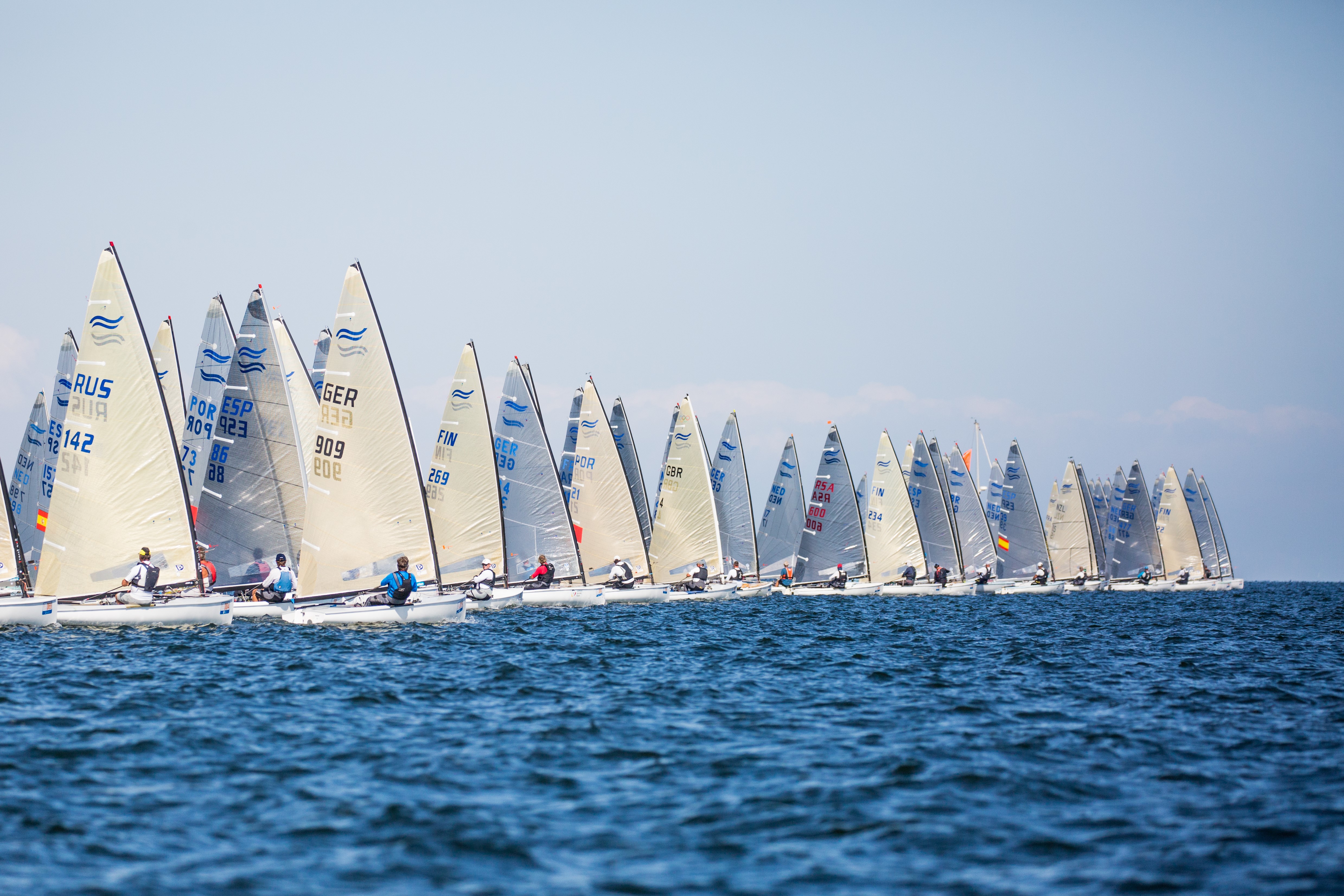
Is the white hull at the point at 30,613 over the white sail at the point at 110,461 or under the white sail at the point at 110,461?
under

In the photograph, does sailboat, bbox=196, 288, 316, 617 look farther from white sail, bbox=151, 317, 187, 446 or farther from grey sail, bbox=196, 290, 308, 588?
white sail, bbox=151, 317, 187, 446

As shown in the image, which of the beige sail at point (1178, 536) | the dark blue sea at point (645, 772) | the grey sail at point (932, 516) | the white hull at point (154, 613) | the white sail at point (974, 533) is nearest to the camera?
the dark blue sea at point (645, 772)

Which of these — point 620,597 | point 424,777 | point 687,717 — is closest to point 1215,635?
point 620,597

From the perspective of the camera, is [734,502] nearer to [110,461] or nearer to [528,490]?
[528,490]

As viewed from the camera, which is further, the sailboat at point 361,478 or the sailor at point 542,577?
the sailor at point 542,577

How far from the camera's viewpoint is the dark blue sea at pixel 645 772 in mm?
8641

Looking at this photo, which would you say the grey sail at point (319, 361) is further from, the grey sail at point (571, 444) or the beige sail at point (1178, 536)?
the beige sail at point (1178, 536)

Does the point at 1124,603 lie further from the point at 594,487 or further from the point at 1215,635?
the point at 594,487

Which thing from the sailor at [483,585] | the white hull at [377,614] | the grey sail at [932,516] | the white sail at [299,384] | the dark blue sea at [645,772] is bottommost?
the dark blue sea at [645,772]

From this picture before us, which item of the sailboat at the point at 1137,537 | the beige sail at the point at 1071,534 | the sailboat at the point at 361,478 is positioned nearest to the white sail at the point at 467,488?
the sailboat at the point at 361,478

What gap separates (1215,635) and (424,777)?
2920cm

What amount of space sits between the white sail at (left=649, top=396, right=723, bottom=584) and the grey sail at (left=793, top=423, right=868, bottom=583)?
8522 millimetres

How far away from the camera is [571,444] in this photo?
157 feet

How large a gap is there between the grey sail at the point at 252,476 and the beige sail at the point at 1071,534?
5407 cm
